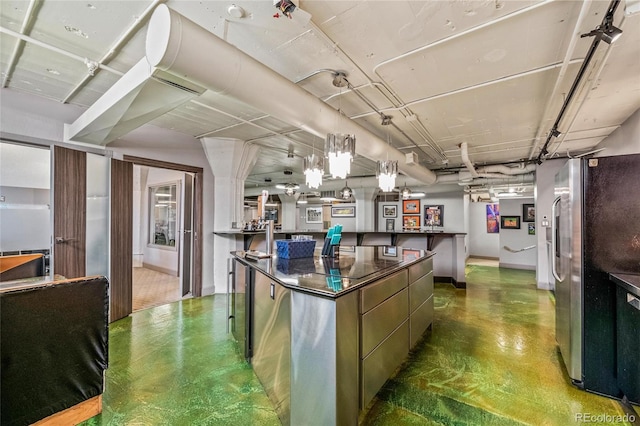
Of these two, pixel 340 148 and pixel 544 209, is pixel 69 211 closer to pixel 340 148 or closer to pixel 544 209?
pixel 340 148

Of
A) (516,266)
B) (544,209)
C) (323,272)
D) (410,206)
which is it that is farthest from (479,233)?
(323,272)

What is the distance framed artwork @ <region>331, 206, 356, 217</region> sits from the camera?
463 inches

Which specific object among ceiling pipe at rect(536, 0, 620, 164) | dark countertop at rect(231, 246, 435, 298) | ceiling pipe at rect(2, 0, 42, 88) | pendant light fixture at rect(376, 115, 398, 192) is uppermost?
ceiling pipe at rect(2, 0, 42, 88)

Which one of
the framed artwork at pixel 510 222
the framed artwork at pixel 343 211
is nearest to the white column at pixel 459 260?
the framed artwork at pixel 510 222

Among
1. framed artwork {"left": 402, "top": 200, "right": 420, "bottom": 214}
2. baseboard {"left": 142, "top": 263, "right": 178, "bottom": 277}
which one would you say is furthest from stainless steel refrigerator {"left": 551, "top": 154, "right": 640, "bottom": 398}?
framed artwork {"left": 402, "top": 200, "right": 420, "bottom": 214}

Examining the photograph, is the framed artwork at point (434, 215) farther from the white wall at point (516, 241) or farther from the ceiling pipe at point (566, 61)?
the ceiling pipe at point (566, 61)

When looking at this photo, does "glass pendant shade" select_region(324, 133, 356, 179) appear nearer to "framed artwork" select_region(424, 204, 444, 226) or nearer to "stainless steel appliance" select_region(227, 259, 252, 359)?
"stainless steel appliance" select_region(227, 259, 252, 359)

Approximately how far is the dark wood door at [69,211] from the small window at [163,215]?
3.62 metres

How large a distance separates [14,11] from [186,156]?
2.90 metres

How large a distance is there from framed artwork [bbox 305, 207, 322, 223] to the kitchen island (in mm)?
10319

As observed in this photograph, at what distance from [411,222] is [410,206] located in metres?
0.58

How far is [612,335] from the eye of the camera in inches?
85.6

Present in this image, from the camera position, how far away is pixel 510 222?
890cm

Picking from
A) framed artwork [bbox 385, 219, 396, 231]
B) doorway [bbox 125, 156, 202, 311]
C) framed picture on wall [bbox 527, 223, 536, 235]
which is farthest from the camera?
framed artwork [bbox 385, 219, 396, 231]
